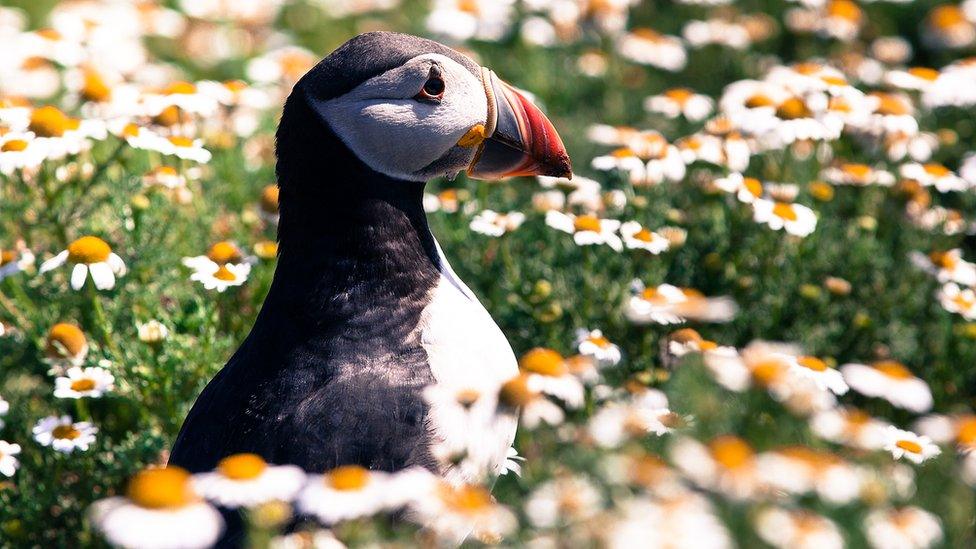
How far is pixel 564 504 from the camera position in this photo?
2318 mm

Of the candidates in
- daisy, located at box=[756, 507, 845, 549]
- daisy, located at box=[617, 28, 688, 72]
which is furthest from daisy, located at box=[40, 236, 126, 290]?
daisy, located at box=[617, 28, 688, 72]

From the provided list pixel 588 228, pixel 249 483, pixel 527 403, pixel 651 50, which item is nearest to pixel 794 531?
pixel 527 403

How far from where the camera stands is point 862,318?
176 inches

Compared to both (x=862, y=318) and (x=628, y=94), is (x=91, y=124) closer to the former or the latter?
(x=862, y=318)

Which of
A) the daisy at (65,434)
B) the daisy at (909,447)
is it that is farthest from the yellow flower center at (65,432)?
the daisy at (909,447)

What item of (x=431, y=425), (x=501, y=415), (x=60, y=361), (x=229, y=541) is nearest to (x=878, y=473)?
(x=501, y=415)

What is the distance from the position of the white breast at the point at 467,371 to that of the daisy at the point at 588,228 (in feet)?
2.28

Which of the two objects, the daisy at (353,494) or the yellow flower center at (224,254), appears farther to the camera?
the yellow flower center at (224,254)

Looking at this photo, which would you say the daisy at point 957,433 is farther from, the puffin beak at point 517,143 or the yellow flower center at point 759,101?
the yellow flower center at point 759,101

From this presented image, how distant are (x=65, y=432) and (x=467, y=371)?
1.36 m

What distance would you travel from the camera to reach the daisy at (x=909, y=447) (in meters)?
3.16

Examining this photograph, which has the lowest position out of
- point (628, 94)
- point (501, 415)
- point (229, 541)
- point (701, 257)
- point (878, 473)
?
point (628, 94)

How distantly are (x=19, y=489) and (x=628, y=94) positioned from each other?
405 centimetres

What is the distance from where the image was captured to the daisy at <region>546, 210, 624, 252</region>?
Result: 4.08m
